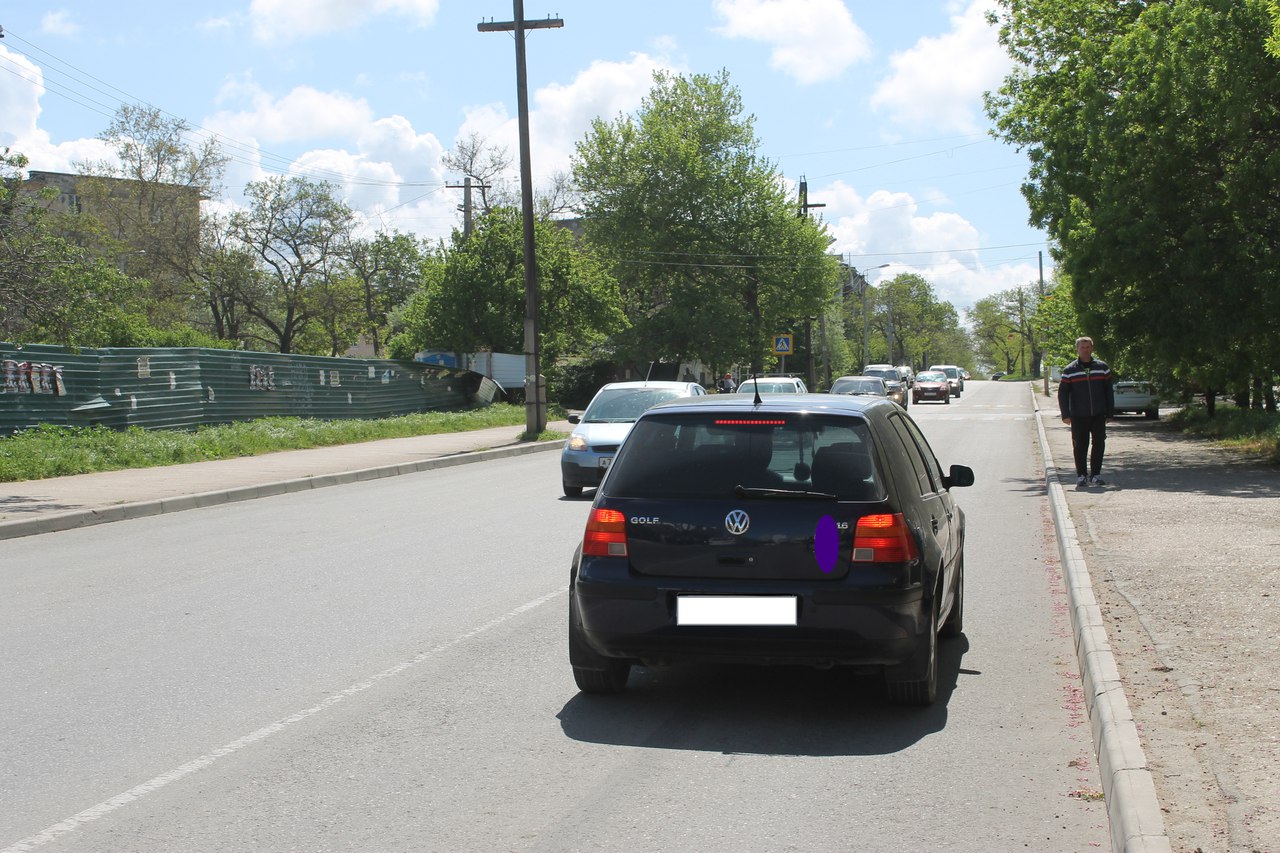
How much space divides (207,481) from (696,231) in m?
40.9

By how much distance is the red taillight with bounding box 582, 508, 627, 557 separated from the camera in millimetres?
5625

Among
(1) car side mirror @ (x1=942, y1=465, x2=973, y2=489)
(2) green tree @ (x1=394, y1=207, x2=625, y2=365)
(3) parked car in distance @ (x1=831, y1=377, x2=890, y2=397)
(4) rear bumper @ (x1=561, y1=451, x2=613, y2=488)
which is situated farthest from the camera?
(2) green tree @ (x1=394, y1=207, x2=625, y2=365)

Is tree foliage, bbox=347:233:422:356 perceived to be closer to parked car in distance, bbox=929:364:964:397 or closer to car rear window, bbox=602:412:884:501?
parked car in distance, bbox=929:364:964:397

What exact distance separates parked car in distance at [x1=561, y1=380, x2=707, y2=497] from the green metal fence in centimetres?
864

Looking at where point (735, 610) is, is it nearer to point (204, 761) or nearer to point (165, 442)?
point (204, 761)

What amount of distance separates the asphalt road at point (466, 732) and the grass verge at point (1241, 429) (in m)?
11.3

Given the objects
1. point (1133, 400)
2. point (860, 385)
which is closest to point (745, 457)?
point (860, 385)

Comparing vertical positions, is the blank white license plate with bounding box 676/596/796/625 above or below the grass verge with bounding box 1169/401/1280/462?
above

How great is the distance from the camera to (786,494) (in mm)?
5504

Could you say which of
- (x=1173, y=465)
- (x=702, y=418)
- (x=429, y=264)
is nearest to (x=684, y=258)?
(x=429, y=264)

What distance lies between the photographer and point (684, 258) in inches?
2247

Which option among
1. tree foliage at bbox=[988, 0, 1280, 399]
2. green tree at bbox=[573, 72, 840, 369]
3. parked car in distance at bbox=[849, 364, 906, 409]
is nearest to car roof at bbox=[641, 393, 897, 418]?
tree foliage at bbox=[988, 0, 1280, 399]

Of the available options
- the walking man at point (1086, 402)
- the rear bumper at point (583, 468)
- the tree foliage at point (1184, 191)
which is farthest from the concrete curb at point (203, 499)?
the tree foliage at point (1184, 191)

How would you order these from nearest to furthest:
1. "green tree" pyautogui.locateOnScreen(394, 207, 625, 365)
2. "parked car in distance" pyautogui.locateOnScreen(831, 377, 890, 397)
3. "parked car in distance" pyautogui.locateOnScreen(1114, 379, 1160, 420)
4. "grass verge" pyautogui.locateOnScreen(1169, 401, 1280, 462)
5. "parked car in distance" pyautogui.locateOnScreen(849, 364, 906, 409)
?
"grass verge" pyautogui.locateOnScreen(1169, 401, 1280, 462)
"parked car in distance" pyautogui.locateOnScreen(1114, 379, 1160, 420)
"parked car in distance" pyautogui.locateOnScreen(831, 377, 890, 397)
"parked car in distance" pyautogui.locateOnScreen(849, 364, 906, 409)
"green tree" pyautogui.locateOnScreen(394, 207, 625, 365)
